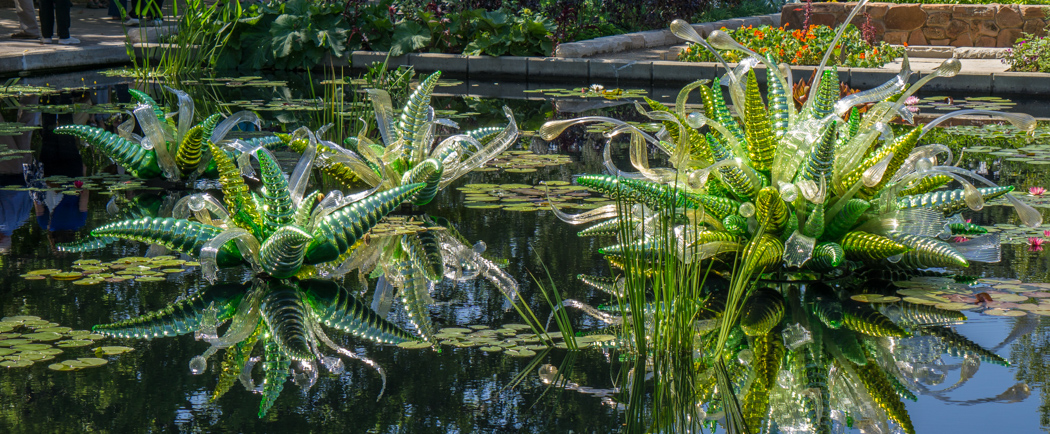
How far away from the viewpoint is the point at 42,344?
3.26 m

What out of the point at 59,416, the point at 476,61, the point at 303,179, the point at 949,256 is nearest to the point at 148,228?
the point at 303,179

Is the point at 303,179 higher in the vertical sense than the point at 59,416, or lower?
higher

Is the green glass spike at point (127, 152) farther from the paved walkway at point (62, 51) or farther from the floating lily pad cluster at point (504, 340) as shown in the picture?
the paved walkway at point (62, 51)

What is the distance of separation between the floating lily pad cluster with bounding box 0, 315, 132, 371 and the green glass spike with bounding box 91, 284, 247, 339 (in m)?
0.10

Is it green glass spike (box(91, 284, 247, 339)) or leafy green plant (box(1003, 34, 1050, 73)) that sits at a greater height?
leafy green plant (box(1003, 34, 1050, 73))

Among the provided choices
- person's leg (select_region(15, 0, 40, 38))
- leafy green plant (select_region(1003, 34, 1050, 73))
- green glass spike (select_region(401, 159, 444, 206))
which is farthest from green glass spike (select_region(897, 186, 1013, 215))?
person's leg (select_region(15, 0, 40, 38))

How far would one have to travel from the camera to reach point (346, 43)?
13.1m

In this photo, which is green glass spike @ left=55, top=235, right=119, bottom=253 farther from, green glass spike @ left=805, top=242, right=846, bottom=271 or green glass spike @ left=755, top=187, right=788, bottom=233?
green glass spike @ left=805, top=242, right=846, bottom=271

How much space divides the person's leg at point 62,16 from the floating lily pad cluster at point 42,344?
406 inches

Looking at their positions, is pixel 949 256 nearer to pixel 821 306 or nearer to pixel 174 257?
pixel 821 306

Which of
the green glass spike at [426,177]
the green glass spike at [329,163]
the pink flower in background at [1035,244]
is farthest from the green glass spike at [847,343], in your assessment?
the green glass spike at [329,163]

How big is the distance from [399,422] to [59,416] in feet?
2.80

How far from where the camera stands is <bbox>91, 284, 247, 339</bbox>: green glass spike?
3.40 meters

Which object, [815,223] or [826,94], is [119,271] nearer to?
[815,223]
